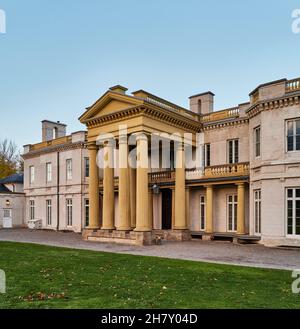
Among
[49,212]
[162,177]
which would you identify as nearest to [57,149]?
[49,212]

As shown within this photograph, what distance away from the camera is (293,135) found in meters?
17.5

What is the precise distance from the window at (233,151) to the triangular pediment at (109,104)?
23.8 ft

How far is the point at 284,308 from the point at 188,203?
16.9 m

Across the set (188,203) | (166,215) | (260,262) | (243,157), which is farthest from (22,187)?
(260,262)

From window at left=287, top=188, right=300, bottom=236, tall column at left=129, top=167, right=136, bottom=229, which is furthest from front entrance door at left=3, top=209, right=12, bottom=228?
window at left=287, top=188, right=300, bottom=236

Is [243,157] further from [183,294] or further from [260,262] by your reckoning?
[183,294]

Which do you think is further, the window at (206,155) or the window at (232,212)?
the window at (206,155)

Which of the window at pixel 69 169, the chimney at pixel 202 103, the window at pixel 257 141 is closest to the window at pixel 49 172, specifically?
the window at pixel 69 169

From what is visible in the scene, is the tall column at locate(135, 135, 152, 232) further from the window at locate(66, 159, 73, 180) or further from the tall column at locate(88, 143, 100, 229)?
the window at locate(66, 159, 73, 180)

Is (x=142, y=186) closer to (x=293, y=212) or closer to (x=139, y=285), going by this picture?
(x=293, y=212)

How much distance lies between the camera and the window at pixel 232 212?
2180 cm

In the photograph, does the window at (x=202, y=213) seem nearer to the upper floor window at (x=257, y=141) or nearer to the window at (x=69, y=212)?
the upper floor window at (x=257, y=141)

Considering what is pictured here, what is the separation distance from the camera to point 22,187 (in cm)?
3819

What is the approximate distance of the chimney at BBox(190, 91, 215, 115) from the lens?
2525 centimetres
